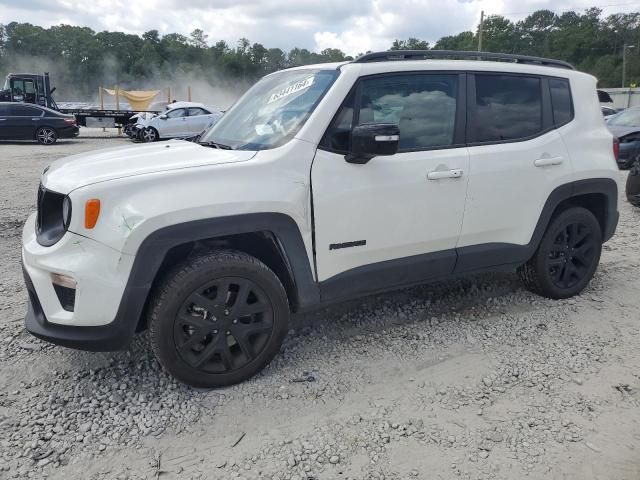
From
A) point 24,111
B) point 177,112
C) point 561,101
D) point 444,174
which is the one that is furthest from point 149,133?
point 444,174

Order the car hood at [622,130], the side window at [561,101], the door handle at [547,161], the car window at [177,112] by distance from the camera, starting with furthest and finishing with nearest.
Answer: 1. the car window at [177,112]
2. the car hood at [622,130]
3. the side window at [561,101]
4. the door handle at [547,161]

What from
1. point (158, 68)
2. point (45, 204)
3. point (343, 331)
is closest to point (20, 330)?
point (45, 204)

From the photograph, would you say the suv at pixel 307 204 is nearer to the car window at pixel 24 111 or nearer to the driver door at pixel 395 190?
the driver door at pixel 395 190

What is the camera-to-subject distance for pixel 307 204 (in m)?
3.06

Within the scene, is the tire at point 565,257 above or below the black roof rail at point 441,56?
below

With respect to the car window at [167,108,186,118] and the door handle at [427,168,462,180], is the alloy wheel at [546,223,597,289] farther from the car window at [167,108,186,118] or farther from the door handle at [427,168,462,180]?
the car window at [167,108,186,118]

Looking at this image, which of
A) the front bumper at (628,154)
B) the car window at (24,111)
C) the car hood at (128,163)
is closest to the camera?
the car hood at (128,163)

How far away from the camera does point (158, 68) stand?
6681 centimetres

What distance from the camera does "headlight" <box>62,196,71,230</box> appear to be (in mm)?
2717

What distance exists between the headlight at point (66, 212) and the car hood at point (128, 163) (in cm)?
5

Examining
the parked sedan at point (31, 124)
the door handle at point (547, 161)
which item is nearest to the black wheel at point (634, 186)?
the door handle at point (547, 161)

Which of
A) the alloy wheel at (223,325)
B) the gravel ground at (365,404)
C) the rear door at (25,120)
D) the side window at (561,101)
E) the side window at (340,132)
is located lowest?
the gravel ground at (365,404)

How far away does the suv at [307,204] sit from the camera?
2.73m

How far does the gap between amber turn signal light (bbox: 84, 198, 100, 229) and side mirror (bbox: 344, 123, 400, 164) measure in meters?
1.44
